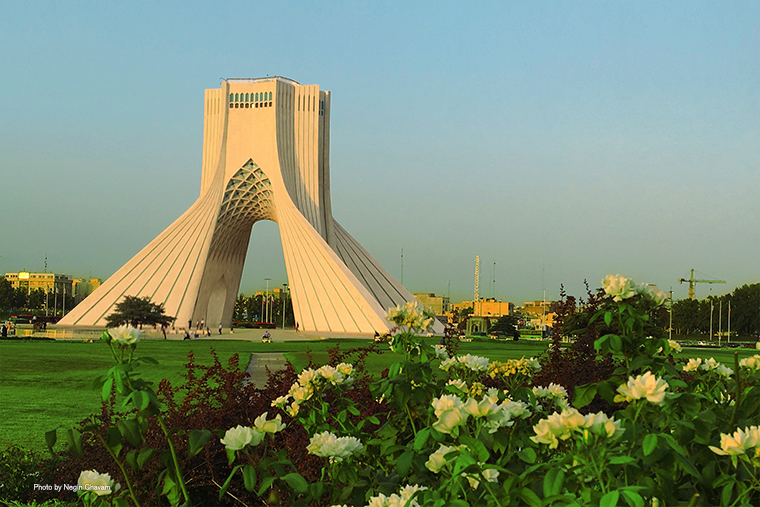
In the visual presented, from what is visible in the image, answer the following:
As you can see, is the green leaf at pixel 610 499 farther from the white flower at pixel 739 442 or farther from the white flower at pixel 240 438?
the white flower at pixel 240 438

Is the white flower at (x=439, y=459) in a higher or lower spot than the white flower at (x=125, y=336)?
lower

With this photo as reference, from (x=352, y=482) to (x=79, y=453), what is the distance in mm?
807

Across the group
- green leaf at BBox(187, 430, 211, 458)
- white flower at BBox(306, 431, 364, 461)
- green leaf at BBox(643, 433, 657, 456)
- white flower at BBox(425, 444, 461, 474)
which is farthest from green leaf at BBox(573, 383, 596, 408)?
green leaf at BBox(187, 430, 211, 458)

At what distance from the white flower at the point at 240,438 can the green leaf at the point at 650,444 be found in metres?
0.97

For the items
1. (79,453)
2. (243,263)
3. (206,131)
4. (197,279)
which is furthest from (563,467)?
(243,263)

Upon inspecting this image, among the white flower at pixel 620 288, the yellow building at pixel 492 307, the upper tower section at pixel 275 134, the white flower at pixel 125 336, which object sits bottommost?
the yellow building at pixel 492 307

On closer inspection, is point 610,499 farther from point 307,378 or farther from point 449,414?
point 307,378

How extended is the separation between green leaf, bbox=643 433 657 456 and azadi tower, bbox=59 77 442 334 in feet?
89.6

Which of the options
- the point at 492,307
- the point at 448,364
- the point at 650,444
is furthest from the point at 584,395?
the point at 492,307

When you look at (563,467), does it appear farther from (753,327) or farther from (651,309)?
(753,327)

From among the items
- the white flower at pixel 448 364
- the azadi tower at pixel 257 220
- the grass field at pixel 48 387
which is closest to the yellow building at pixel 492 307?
the azadi tower at pixel 257 220

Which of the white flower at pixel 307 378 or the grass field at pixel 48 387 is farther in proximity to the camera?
the grass field at pixel 48 387

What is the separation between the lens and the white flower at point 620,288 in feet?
6.69

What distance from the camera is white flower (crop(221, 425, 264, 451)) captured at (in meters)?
1.67
